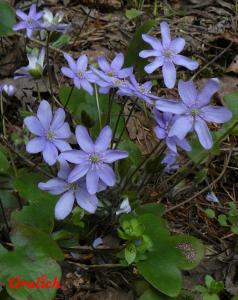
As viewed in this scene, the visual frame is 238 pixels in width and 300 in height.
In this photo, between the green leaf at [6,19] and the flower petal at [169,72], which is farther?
the green leaf at [6,19]

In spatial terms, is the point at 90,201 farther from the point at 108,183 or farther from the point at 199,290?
the point at 199,290

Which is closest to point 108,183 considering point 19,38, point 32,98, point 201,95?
point 201,95

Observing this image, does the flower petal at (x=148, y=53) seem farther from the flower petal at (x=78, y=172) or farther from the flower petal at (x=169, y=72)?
the flower petal at (x=78, y=172)

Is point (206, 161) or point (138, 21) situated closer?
point (206, 161)

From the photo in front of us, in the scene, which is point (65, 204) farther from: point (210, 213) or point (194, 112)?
point (210, 213)

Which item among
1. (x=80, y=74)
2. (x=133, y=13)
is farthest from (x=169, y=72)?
(x=133, y=13)

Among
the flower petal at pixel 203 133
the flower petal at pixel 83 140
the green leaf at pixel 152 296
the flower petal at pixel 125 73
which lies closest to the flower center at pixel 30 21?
the flower petal at pixel 125 73
